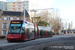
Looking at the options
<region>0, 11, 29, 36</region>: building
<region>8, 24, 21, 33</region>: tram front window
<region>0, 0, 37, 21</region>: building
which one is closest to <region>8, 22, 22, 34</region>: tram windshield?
<region>8, 24, 21, 33</region>: tram front window

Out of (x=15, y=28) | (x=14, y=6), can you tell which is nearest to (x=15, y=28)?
(x=15, y=28)

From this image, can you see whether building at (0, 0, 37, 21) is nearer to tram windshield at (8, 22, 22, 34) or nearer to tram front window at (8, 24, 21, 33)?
tram windshield at (8, 22, 22, 34)

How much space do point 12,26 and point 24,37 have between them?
224cm

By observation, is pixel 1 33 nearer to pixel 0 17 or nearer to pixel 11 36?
pixel 0 17

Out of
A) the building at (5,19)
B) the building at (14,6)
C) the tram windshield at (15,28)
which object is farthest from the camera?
the building at (5,19)

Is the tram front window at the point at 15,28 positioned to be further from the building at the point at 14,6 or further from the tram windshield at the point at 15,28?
the building at the point at 14,6

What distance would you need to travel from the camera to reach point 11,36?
63.6ft

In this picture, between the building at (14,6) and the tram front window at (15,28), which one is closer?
the tram front window at (15,28)

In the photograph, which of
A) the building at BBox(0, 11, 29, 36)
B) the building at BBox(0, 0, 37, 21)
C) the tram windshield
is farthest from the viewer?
the building at BBox(0, 11, 29, 36)

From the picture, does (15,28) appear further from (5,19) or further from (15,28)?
(5,19)

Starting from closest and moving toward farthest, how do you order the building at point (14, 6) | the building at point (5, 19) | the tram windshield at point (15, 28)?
the tram windshield at point (15, 28), the building at point (14, 6), the building at point (5, 19)

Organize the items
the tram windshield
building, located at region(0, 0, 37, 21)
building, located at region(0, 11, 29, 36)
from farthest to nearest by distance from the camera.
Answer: building, located at region(0, 11, 29, 36) → building, located at region(0, 0, 37, 21) → the tram windshield

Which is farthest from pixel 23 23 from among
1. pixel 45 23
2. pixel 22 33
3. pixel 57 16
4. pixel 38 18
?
pixel 57 16

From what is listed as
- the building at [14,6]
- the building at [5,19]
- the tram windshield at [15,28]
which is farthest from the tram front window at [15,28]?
the building at [5,19]
